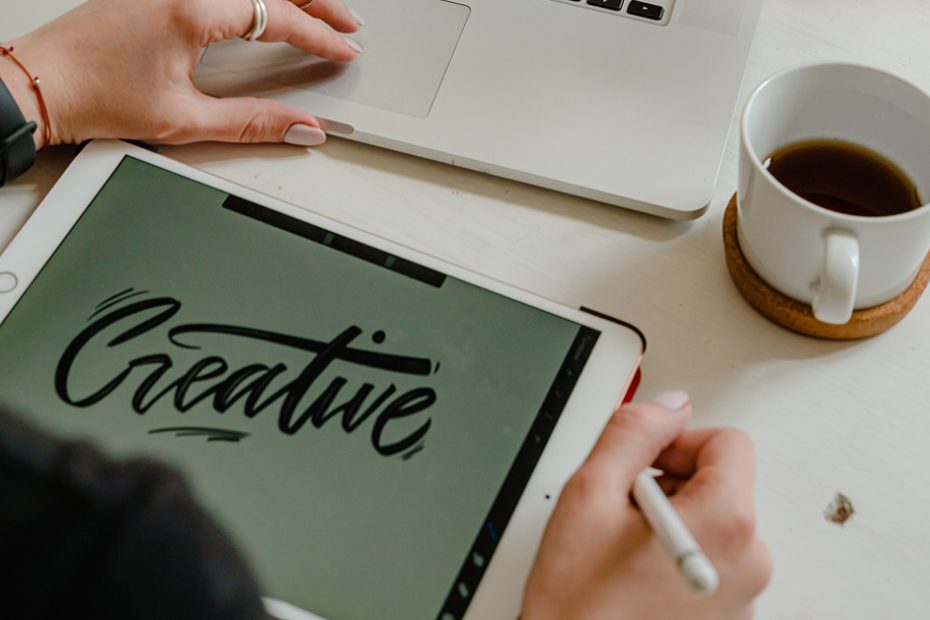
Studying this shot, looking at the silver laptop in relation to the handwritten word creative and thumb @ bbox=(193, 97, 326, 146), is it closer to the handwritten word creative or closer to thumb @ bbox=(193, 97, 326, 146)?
thumb @ bbox=(193, 97, 326, 146)

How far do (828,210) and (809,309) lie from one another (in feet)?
0.24

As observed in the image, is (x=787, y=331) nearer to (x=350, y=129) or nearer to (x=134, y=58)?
(x=350, y=129)

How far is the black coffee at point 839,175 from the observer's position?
1.67 feet

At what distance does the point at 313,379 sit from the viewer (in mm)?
506

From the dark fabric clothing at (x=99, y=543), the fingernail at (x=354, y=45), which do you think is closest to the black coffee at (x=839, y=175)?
the fingernail at (x=354, y=45)

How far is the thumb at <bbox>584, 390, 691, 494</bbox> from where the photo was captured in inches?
16.4

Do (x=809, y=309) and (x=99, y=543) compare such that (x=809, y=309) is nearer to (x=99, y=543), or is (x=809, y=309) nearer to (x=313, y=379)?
(x=313, y=379)

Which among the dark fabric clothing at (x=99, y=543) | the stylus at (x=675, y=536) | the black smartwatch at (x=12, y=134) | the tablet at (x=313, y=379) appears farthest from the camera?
the black smartwatch at (x=12, y=134)

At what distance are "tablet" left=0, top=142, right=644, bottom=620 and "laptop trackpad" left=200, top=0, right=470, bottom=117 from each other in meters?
0.10

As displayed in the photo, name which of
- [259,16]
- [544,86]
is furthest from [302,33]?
[544,86]

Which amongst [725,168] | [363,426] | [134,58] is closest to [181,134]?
[134,58]

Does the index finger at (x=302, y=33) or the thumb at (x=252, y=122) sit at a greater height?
the index finger at (x=302, y=33)

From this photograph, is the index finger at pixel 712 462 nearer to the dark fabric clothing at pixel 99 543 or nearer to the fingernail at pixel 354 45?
the dark fabric clothing at pixel 99 543

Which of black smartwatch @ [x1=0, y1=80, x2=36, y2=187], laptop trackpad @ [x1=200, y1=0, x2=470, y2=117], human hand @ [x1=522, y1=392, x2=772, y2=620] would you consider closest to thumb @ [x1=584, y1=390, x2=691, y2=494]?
human hand @ [x1=522, y1=392, x2=772, y2=620]
